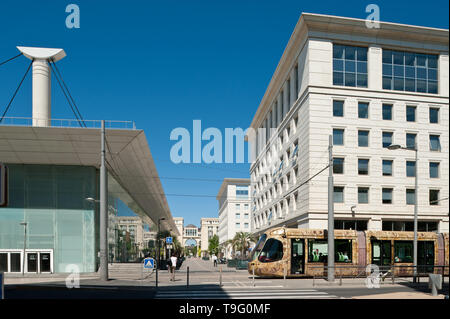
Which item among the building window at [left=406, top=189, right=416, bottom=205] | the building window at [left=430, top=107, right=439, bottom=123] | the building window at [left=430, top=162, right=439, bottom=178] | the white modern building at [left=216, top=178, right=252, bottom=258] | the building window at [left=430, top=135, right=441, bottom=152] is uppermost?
the building window at [left=430, top=107, right=439, bottom=123]

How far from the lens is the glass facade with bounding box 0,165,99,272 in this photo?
3209 cm

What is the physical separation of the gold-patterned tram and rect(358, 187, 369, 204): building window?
12.8 metres

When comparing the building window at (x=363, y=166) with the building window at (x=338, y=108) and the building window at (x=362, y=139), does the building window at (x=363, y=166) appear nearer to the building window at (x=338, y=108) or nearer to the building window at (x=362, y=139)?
the building window at (x=362, y=139)

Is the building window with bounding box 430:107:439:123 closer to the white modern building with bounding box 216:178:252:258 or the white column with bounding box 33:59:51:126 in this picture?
the white column with bounding box 33:59:51:126

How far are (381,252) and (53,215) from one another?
24.4 meters

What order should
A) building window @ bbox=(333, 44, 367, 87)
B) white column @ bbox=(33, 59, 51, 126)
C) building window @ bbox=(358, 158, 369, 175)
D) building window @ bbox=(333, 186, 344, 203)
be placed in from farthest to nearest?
building window @ bbox=(333, 44, 367, 87) < building window @ bbox=(358, 158, 369, 175) < building window @ bbox=(333, 186, 344, 203) < white column @ bbox=(33, 59, 51, 126)

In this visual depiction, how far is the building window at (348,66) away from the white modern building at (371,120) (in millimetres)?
99

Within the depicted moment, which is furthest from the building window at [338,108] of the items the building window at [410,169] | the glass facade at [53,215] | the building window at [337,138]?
the glass facade at [53,215]

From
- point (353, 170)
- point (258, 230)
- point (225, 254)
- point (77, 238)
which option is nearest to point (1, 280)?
point (77, 238)

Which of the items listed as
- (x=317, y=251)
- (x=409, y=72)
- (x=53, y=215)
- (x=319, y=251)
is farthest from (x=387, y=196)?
(x=53, y=215)

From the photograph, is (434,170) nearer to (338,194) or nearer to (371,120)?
(371,120)

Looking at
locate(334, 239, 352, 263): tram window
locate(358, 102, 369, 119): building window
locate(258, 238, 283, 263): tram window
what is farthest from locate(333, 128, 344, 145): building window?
locate(258, 238, 283, 263): tram window

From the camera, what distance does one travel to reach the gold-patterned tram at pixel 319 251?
2530cm
